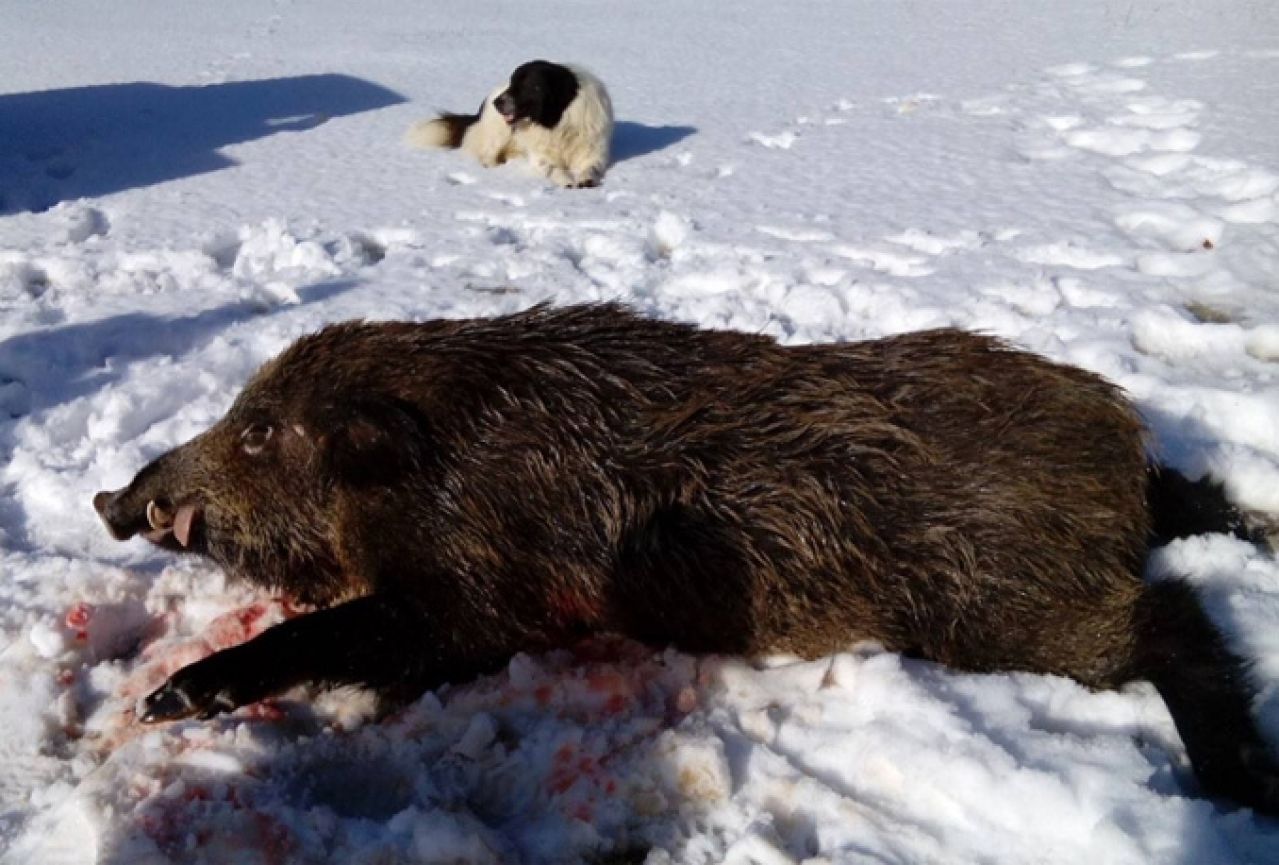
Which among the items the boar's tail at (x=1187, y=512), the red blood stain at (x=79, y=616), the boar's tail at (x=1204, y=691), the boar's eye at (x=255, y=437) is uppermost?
the boar's eye at (x=255, y=437)

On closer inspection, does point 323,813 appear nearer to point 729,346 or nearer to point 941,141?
point 729,346

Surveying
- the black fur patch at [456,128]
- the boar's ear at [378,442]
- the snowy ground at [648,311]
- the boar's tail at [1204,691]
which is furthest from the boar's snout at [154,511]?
the black fur patch at [456,128]

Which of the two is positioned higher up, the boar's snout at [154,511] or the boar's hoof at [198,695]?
the boar's snout at [154,511]

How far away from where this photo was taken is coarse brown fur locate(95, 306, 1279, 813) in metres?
2.68

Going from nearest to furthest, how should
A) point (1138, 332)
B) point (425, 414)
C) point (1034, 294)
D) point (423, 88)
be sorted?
point (425, 414) < point (1138, 332) < point (1034, 294) < point (423, 88)

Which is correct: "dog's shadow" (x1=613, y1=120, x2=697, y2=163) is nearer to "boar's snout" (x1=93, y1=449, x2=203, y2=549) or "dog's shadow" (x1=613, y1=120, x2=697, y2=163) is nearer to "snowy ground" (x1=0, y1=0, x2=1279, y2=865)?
"snowy ground" (x1=0, y1=0, x2=1279, y2=865)

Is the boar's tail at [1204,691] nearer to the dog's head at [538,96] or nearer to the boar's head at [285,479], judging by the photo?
the boar's head at [285,479]

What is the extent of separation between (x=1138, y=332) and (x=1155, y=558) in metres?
2.01

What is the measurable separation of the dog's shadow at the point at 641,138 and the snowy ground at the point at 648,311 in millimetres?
115

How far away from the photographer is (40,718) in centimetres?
266

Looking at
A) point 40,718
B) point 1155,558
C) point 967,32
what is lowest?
point 40,718

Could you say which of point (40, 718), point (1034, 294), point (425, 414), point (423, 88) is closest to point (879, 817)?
point (425, 414)

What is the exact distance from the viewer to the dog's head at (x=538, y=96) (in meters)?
9.30

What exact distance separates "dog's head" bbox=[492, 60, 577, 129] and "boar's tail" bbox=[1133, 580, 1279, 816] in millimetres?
7572
